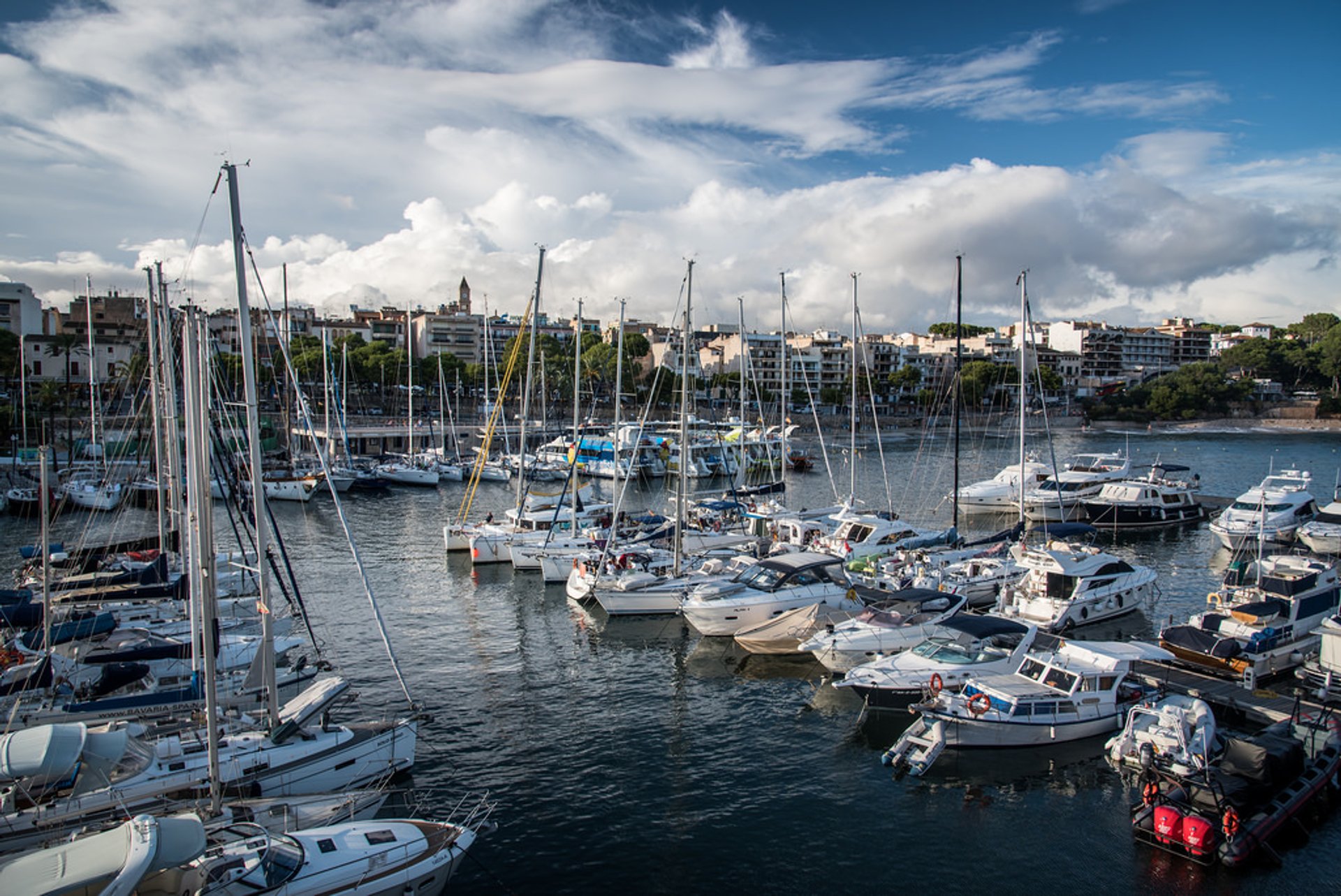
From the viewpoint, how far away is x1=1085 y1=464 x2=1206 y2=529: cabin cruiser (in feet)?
182

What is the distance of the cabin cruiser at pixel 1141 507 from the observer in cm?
5538

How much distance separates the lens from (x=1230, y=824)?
56.0ft

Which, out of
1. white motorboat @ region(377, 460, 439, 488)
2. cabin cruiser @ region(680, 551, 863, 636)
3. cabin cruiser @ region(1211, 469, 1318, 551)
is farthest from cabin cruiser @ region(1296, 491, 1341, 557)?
white motorboat @ region(377, 460, 439, 488)

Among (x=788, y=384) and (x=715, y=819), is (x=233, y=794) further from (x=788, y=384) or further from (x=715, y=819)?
(x=788, y=384)

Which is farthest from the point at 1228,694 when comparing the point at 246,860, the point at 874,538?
the point at 246,860

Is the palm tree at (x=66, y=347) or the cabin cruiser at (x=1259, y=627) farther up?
the palm tree at (x=66, y=347)

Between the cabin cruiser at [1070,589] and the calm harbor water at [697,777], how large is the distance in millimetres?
1536

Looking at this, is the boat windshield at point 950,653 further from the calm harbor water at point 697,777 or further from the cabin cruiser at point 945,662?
the calm harbor water at point 697,777

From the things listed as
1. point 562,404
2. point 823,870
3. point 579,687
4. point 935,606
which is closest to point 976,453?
point 562,404

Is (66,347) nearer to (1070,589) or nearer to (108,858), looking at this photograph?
(108,858)

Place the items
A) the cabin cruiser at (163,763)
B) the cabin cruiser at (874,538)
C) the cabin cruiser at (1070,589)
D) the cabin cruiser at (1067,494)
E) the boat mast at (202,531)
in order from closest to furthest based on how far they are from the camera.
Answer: the cabin cruiser at (163,763) < the boat mast at (202,531) < the cabin cruiser at (1070,589) < the cabin cruiser at (874,538) < the cabin cruiser at (1067,494)

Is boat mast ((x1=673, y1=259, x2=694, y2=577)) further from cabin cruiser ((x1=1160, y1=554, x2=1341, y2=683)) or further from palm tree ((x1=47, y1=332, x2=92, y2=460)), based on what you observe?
palm tree ((x1=47, y1=332, x2=92, y2=460))

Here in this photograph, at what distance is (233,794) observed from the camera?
17.2m

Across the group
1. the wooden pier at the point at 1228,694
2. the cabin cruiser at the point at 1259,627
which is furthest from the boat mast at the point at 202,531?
the cabin cruiser at the point at 1259,627
